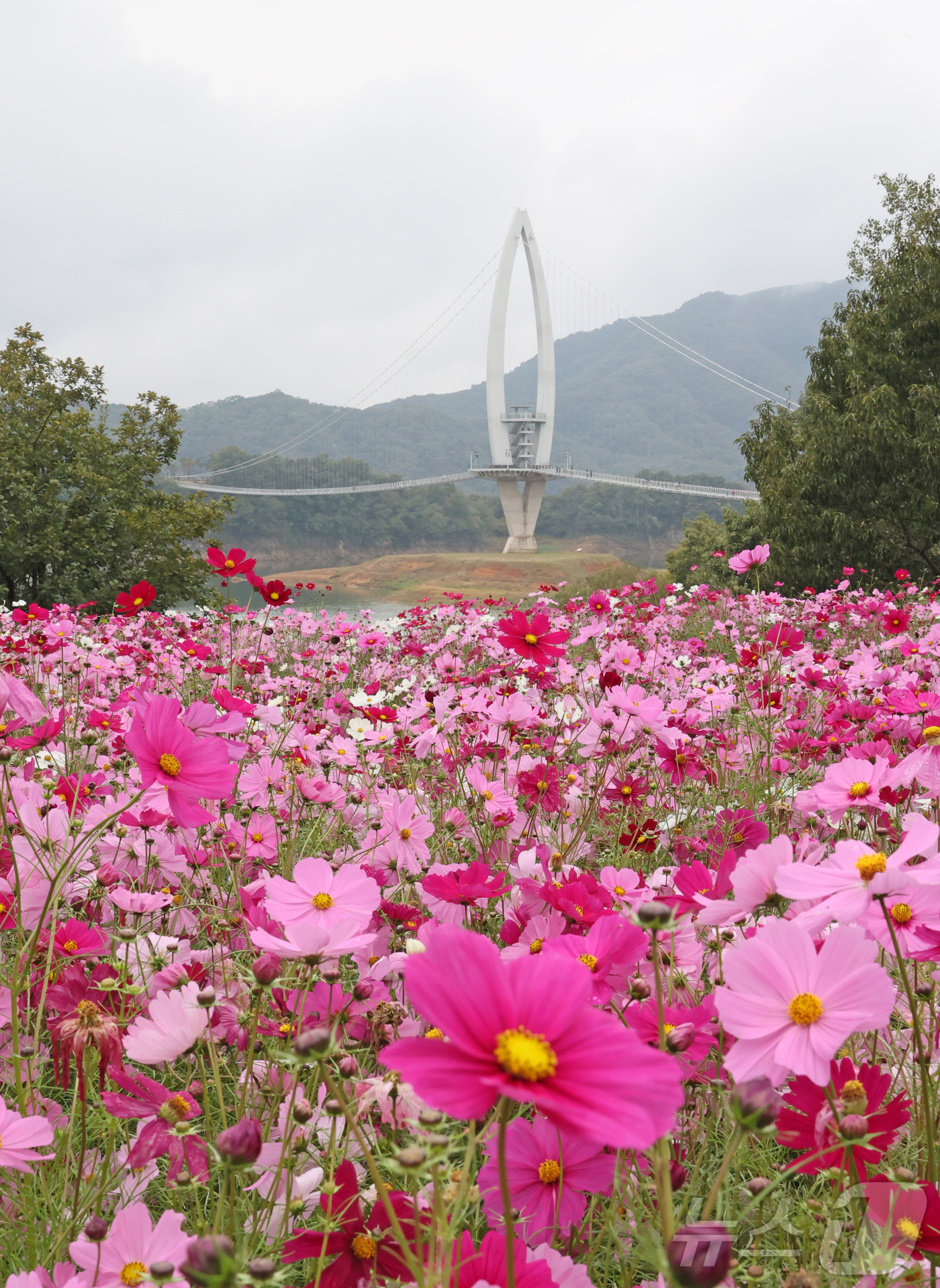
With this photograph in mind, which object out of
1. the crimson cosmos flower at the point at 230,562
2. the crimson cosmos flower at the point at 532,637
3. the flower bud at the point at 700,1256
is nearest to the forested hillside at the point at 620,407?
the crimson cosmos flower at the point at 230,562

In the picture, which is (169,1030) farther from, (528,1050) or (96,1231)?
(528,1050)

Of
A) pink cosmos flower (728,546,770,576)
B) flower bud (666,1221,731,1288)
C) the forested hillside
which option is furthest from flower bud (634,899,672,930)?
the forested hillside

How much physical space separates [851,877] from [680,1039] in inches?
5.8

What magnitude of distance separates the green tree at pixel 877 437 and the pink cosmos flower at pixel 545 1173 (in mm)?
9099

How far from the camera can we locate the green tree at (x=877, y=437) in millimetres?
8625

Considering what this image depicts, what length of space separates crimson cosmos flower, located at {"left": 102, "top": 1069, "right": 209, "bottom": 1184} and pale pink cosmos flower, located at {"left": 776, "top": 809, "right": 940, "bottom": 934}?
42 cm

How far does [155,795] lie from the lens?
84cm

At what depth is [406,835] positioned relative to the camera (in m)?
1.08

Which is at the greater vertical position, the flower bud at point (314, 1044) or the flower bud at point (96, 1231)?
the flower bud at point (314, 1044)

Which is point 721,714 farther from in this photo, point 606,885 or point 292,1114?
point 292,1114

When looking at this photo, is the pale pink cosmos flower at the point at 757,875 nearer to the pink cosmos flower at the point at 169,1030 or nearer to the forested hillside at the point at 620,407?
the pink cosmos flower at the point at 169,1030

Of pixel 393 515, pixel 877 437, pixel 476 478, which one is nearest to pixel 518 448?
pixel 476 478

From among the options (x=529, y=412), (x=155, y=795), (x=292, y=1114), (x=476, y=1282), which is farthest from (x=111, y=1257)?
(x=529, y=412)

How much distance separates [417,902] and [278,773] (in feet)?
1.61
